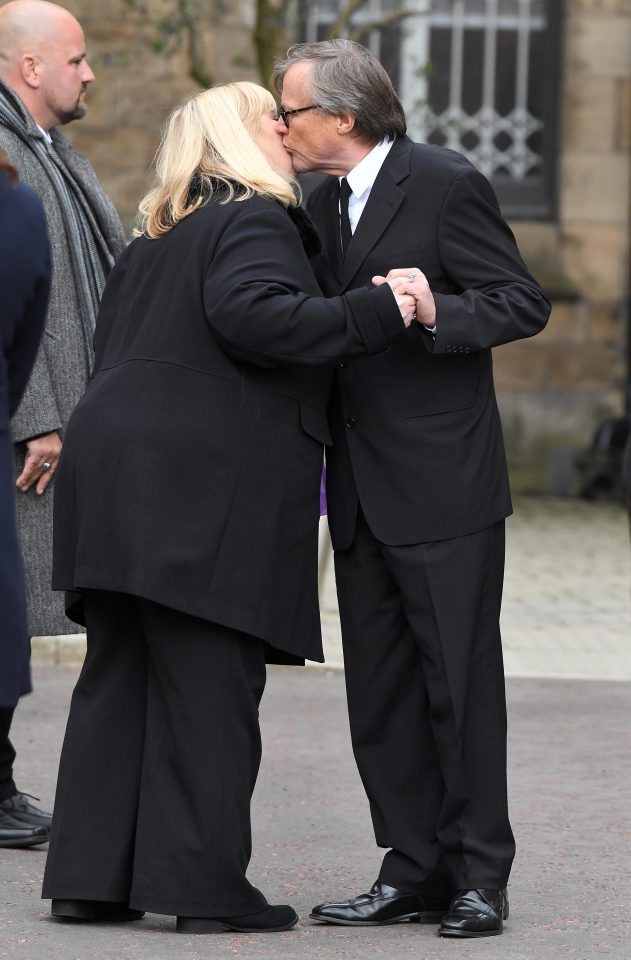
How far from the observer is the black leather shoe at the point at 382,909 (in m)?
3.95

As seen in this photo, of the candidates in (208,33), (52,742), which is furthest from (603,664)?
(208,33)

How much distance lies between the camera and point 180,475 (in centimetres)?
372

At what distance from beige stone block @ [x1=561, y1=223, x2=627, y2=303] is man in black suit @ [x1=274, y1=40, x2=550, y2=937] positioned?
1075 cm

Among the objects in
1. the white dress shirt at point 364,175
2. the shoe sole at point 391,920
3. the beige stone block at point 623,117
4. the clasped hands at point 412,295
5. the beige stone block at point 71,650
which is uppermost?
the white dress shirt at point 364,175

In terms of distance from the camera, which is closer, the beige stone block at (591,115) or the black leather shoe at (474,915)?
the black leather shoe at (474,915)

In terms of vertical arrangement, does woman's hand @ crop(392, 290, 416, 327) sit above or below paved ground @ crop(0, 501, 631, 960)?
above

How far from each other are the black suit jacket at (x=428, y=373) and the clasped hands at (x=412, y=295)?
81mm

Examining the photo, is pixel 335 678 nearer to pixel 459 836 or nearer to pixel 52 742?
pixel 52 742

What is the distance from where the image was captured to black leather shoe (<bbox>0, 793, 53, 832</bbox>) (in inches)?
188

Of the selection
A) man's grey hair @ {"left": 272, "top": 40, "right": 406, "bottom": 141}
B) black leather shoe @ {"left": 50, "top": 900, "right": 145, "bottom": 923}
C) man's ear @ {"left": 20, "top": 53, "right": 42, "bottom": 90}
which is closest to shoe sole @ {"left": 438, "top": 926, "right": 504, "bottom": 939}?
black leather shoe @ {"left": 50, "top": 900, "right": 145, "bottom": 923}

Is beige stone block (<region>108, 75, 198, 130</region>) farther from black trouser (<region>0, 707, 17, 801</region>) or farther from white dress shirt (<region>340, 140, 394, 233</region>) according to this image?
white dress shirt (<region>340, 140, 394, 233</region>)

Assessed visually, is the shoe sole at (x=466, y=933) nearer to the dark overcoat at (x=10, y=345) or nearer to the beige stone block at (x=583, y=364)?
the dark overcoat at (x=10, y=345)

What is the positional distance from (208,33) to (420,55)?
6.21ft

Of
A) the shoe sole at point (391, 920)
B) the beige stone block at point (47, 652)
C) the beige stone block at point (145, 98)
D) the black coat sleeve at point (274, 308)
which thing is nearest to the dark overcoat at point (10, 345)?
the black coat sleeve at point (274, 308)
